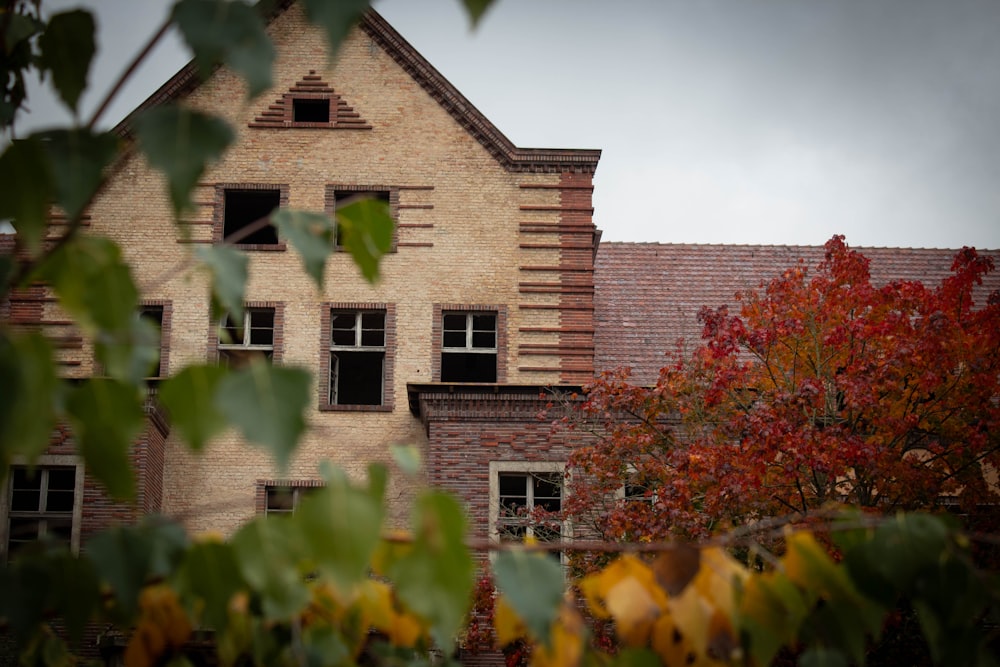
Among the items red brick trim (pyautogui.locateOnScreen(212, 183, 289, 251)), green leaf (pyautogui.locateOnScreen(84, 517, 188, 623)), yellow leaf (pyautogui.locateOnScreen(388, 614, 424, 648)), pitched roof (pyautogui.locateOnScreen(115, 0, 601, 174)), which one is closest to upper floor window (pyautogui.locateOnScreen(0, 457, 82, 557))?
red brick trim (pyautogui.locateOnScreen(212, 183, 289, 251))

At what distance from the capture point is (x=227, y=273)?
2.93 metres

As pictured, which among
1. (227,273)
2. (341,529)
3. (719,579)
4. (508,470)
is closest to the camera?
(341,529)

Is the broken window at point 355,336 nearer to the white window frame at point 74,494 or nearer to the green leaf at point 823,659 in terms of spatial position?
the white window frame at point 74,494

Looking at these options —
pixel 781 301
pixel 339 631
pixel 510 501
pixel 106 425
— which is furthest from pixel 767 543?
pixel 106 425

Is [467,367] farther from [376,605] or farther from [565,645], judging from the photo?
[565,645]

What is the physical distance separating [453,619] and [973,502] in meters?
15.6

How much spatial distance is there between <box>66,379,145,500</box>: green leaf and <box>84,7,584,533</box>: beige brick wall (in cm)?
2004

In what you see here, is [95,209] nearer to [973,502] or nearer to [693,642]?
[973,502]

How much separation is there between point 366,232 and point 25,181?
103 centimetres

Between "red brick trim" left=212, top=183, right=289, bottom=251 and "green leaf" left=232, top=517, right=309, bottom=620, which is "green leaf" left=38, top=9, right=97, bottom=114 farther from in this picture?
"red brick trim" left=212, top=183, right=289, bottom=251

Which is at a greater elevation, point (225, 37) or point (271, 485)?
point (225, 37)

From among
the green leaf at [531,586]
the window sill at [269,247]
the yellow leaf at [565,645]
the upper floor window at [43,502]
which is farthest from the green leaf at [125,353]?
the window sill at [269,247]

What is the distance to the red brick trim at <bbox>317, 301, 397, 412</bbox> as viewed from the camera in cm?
2306

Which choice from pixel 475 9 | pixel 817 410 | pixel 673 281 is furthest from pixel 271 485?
pixel 475 9
